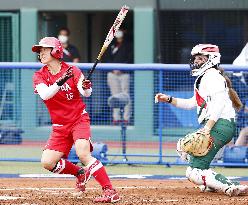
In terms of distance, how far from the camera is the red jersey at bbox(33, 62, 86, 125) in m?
10.9

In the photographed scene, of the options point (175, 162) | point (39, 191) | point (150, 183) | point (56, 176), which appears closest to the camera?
point (39, 191)

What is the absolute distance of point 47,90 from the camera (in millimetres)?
10617

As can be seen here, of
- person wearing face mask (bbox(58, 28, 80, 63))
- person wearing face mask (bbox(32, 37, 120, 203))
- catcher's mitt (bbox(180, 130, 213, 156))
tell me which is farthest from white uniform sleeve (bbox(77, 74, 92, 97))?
person wearing face mask (bbox(58, 28, 80, 63))

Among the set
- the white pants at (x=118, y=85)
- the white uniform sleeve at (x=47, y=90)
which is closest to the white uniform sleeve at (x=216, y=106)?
the white uniform sleeve at (x=47, y=90)

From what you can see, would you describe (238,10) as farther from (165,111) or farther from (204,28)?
(165,111)

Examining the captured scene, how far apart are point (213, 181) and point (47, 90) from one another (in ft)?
6.59

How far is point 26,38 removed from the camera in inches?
730

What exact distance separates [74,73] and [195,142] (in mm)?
1445

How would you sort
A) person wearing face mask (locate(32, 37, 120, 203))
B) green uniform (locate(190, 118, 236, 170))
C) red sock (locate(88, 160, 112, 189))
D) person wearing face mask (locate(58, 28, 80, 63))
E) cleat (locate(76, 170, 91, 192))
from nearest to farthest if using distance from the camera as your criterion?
red sock (locate(88, 160, 112, 189)) < person wearing face mask (locate(32, 37, 120, 203)) < green uniform (locate(190, 118, 236, 170)) < cleat (locate(76, 170, 91, 192)) < person wearing face mask (locate(58, 28, 80, 63))

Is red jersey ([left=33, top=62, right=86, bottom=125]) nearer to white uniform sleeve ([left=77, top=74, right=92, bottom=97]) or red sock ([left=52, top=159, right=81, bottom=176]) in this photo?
→ white uniform sleeve ([left=77, top=74, right=92, bottom=97])

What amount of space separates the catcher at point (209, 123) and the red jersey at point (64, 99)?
0.99 meters

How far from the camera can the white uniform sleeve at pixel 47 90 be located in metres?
10.5

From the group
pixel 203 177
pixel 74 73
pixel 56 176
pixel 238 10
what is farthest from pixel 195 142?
pixel 238 10

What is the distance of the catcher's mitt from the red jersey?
117 centimetres
